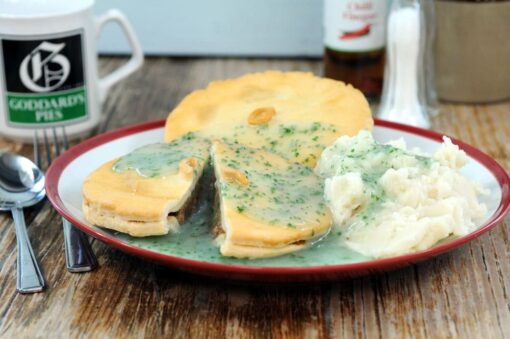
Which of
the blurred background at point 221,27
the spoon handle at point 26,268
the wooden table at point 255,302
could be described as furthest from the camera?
the blurred background at point 221,27

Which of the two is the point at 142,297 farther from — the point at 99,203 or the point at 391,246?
the point at 391,246

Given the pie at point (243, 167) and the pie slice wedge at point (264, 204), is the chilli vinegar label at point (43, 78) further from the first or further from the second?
the pie slice wedge at point (264, 204)

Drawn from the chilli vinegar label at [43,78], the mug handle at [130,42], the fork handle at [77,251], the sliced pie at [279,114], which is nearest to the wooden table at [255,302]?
the fork handle at [77,251]

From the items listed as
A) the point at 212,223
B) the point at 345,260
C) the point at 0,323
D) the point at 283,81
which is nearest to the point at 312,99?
the point at 283,81

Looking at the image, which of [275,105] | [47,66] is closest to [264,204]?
[275,105]

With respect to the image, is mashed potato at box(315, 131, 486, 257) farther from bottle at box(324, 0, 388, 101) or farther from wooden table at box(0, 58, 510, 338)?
bottle at box(324, 0, 388, 101)
